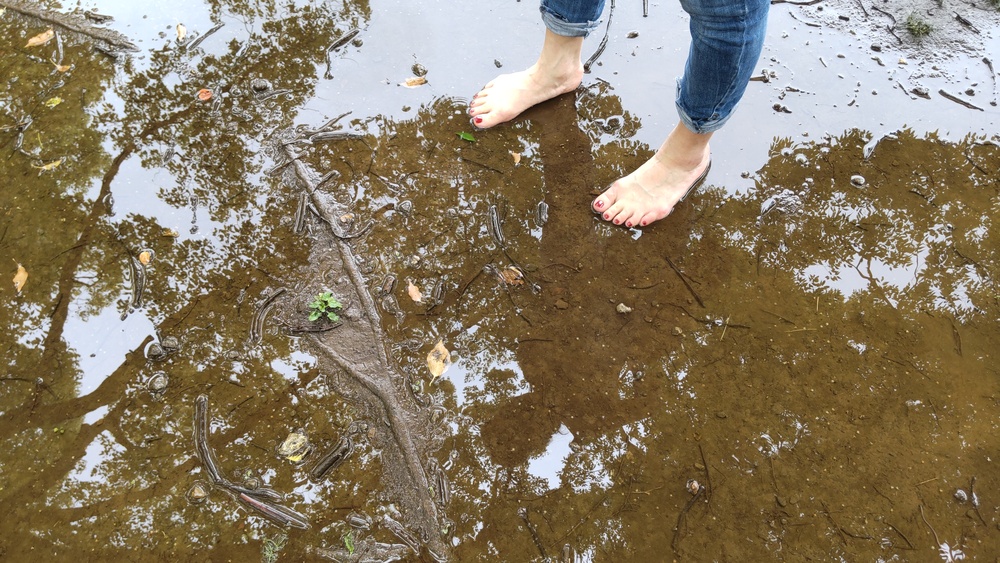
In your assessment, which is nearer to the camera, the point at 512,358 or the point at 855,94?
the point at 512,358

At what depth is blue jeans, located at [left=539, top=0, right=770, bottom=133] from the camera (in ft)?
5.22

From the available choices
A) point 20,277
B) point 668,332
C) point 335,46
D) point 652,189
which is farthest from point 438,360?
point 335,46

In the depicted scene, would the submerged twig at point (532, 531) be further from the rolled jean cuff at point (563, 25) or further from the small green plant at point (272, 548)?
the rolled jean cuff at point (563, 25)

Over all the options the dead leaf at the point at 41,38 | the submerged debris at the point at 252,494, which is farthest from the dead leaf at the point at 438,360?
the dead leaf at the point at 41,38

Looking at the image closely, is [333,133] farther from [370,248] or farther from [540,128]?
[540,128]

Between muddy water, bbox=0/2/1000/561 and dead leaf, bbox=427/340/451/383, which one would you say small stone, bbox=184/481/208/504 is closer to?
muddy water, bbox=0/2/1000/561

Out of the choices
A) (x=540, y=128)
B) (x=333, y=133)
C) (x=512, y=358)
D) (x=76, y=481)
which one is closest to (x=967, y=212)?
(x=540, y=128)

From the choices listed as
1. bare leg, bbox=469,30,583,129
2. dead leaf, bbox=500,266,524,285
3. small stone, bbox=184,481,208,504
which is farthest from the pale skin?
small stone, bbox=184,481,208,504

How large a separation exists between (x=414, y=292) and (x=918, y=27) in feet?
9.94

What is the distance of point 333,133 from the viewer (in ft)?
8.20

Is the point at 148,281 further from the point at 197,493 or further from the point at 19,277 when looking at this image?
the point at 197,493

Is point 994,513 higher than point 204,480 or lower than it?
lower

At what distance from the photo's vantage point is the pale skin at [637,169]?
227 centimetres

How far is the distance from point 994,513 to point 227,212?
3015 millimetres
